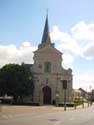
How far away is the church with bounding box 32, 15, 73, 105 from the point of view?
92.2 m

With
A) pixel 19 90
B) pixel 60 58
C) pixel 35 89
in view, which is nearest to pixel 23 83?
pixel 19 90

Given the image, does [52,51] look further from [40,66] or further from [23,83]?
[23,83]

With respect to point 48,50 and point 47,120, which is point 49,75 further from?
point 47,120

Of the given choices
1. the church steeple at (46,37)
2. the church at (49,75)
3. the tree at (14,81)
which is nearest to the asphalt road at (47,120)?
the tree at (14,81)

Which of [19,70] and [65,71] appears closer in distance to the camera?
[19,70]

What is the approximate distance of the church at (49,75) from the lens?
92188 mm

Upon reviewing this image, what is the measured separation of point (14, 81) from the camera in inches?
3282


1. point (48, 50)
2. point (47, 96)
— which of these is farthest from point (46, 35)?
point (47, 96)

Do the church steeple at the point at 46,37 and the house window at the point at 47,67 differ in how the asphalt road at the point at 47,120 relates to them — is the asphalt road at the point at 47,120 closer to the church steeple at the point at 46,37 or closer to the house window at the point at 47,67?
the house window at the point at 47,67

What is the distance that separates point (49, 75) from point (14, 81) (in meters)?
12.4

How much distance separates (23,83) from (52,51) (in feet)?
44.4

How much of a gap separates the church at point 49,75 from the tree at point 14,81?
20.9 ft

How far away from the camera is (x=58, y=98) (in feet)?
299

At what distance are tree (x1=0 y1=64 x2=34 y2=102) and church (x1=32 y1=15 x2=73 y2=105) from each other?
636 cm
